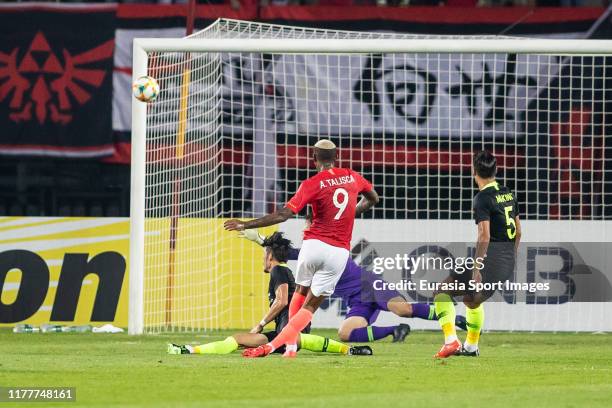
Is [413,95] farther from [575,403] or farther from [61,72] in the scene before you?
[575,403]

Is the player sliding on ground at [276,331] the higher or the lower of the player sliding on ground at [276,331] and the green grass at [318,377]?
the higher

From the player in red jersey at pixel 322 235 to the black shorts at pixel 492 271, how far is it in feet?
4.20

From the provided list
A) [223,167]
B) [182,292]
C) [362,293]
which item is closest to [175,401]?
[362,293]

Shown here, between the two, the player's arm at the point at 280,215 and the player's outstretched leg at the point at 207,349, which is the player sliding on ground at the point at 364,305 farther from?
the player's arm at the point at 280,215

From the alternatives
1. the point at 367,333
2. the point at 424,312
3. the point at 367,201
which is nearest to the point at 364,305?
the point at 367,333

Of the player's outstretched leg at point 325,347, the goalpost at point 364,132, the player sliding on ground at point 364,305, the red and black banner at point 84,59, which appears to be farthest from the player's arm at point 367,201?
the red and black banner at point 84,59

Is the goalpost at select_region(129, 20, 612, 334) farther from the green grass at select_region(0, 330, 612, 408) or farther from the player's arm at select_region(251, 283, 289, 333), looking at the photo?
the player's arm at select_region(251, 283, 289, 333)

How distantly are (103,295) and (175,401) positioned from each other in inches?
379

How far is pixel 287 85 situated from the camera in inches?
784

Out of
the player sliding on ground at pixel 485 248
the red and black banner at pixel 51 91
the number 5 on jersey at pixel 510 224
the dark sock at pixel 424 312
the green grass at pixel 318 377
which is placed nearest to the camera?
the green grass at pixel 318 377

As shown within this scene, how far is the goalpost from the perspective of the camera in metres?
18.0

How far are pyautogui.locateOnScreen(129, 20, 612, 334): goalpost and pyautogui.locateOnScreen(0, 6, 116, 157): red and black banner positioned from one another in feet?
6.69

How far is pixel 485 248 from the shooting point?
12414 millimetres

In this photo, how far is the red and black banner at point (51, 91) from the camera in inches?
803
